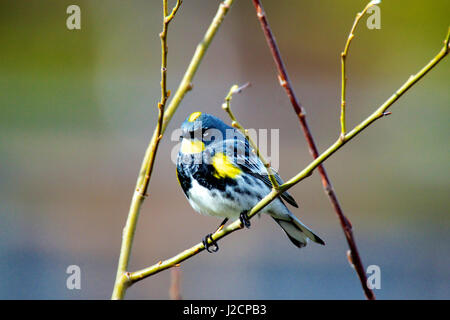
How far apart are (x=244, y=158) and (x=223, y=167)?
10 cm

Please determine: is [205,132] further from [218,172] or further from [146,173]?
[146,173]

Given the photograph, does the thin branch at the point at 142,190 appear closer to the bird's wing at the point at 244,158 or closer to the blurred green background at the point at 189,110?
the bird's wing at the point at 244,158

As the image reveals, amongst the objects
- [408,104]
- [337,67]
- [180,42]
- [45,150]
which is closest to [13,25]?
[45,150]

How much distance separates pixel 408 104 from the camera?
16.3ft

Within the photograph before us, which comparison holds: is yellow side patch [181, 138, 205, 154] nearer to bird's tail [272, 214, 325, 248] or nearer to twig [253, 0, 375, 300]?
bird's tail [272, 214, 325, 248]

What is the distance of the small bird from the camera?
1.64m

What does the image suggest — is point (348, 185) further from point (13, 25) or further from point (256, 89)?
point (13, 25)

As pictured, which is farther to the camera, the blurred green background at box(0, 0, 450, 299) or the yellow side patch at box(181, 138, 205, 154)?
the blurred green background at box(0, 0, 450, 299)

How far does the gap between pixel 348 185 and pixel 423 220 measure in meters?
0.71

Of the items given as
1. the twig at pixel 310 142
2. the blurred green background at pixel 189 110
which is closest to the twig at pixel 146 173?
the twig at pixel 310 142

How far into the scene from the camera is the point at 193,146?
1.75 metres

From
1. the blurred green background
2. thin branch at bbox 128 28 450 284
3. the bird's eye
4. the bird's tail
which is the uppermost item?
the blurred green background

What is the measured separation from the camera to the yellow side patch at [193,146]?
174 cm

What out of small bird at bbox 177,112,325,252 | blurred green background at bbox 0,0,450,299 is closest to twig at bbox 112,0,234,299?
small bird at bbox 177,112,325,252
